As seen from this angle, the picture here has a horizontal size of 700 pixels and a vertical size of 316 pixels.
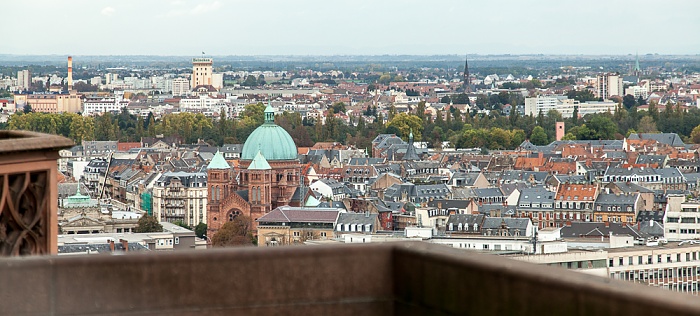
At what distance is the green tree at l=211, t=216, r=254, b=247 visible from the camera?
59.7 meters

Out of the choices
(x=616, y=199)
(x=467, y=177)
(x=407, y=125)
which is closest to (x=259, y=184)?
(x=616, y=199)

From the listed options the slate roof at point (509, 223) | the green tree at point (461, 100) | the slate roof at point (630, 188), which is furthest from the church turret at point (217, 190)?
the green tree at point (461, 100)

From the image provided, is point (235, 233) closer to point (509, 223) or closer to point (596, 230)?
point (509, 223)

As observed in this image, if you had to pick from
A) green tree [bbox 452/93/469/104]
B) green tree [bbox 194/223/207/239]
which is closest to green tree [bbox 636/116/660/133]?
green tree [bbox 194/223/207/239]

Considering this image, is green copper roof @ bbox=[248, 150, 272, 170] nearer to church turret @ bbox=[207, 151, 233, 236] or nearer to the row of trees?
church turret @ bbox=[207, 151, 233, 236]

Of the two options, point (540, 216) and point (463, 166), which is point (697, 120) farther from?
point (540, 216)

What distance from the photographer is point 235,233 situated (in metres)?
61.4

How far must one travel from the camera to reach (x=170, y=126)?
430ft

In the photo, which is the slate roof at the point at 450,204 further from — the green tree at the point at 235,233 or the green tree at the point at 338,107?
the green tree at the point at 338,107

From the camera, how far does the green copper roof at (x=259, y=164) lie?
67.5 meters

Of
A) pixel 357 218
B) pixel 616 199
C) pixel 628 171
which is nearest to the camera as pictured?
pixel 357 218

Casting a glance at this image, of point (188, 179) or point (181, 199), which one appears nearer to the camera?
point (181, 199)

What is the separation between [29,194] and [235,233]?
2215 inches

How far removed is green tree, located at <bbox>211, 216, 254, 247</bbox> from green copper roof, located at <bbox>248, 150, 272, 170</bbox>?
317 centimetres
